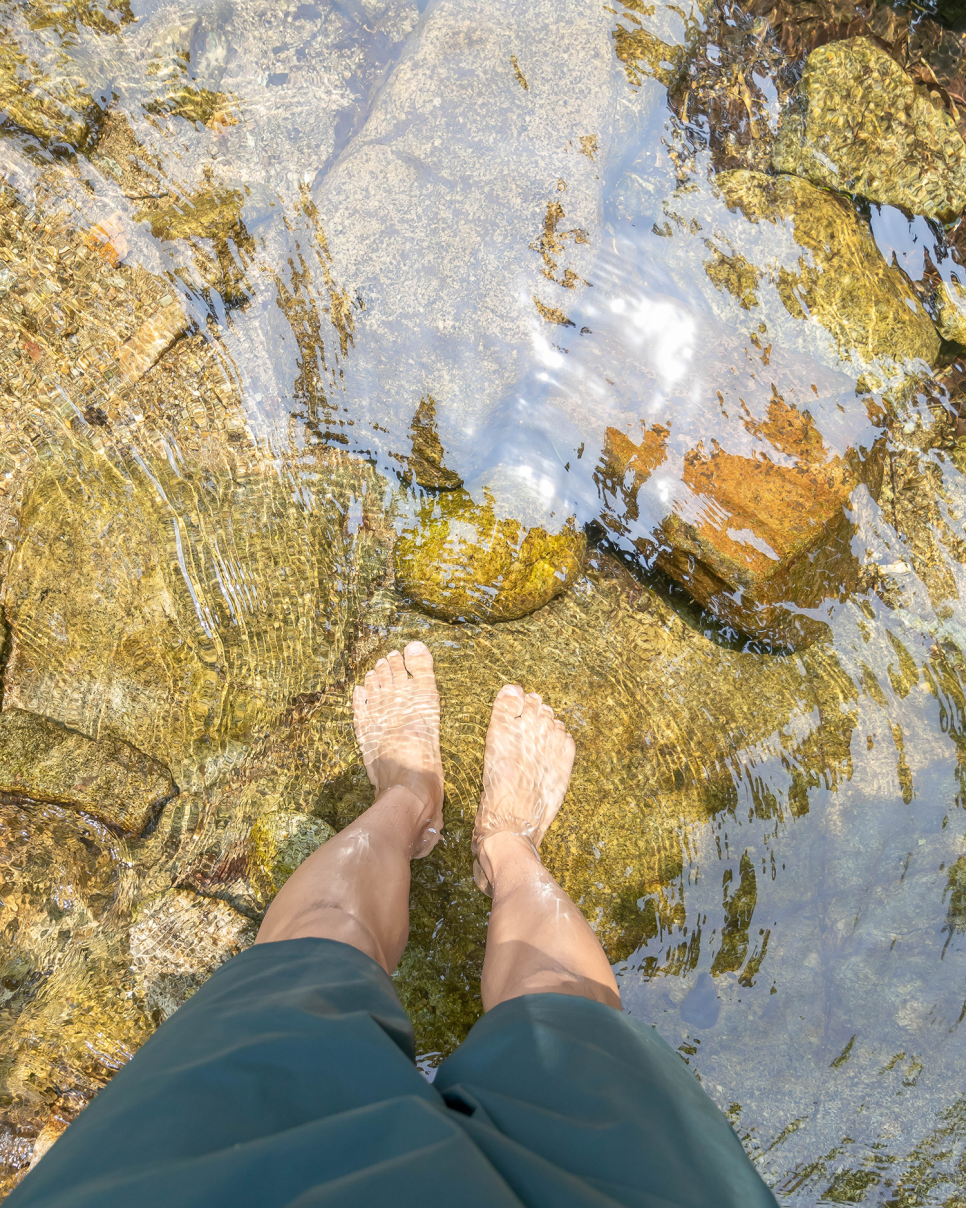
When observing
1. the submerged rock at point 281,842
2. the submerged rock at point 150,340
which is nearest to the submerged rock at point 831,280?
the submerged rock at point 150,340

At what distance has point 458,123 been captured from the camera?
2.67 m

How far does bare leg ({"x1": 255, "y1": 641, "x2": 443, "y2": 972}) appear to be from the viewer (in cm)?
213

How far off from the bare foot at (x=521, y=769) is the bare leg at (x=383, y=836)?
0.73ft

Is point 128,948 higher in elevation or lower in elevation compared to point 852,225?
lower

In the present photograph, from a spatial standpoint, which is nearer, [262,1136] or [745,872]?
[262,1136]

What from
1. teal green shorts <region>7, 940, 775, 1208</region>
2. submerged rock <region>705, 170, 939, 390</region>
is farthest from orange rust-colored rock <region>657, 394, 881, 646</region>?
teal green shorts <region>7, 940, 775, 1208</region>

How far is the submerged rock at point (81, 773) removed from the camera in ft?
9.14

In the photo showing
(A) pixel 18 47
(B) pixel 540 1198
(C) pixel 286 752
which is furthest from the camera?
(C) pixel 286 752

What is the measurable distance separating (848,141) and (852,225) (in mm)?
343

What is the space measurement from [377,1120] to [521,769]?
1797 millimetres

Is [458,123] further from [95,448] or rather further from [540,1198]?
[540,1198]

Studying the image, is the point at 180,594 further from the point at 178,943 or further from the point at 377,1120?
the point at 377,1120

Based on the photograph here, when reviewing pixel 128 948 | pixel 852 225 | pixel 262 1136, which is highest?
pixel 852 225

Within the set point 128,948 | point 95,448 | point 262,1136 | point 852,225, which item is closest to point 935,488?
point 852,225
